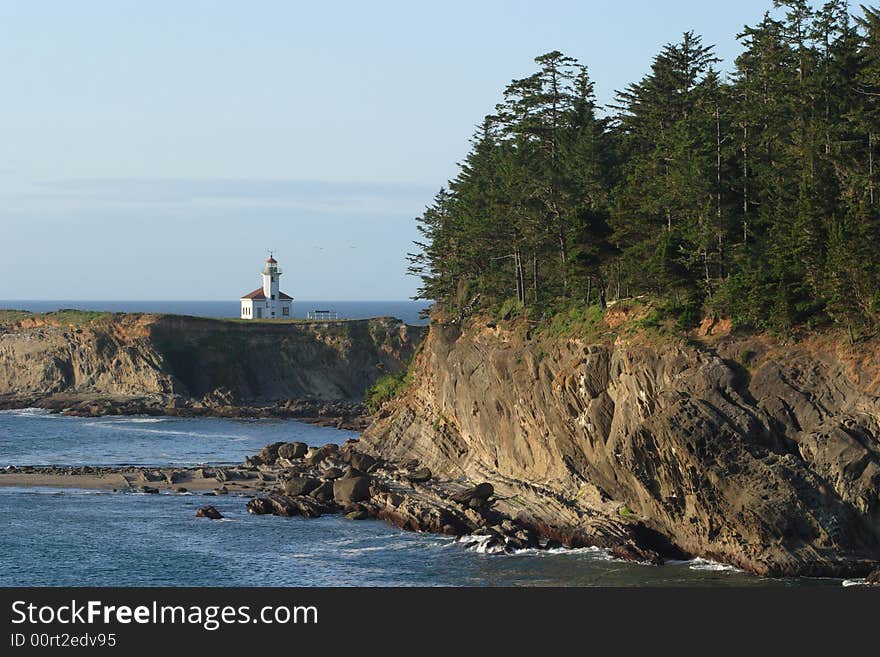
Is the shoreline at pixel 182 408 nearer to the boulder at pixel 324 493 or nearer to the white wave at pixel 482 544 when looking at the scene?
the boulder at pixel 324 493

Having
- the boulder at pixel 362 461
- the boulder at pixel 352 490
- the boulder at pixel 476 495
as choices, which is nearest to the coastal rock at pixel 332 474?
the boulder at pixel 362 461

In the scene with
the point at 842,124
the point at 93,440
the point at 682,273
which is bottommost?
the point at 93,440

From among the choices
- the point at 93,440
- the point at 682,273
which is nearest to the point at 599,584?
the point at 682,273

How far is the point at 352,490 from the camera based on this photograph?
69.2 m

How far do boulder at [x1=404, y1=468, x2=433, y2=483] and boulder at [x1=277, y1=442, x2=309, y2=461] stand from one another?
15416mm

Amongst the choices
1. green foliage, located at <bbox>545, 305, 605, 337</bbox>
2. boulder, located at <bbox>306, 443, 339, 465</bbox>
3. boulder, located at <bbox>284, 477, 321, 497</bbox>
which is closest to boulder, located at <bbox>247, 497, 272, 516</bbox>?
boulder, located at <bbox>284, 477, 321, 497</bbox>

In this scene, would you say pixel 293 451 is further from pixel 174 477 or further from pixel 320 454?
pixel 174 477

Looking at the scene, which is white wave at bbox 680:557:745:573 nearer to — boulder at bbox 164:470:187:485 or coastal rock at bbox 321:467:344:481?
coastal rock at bbox 321:467:344:481

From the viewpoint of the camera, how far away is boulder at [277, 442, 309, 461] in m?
88.0

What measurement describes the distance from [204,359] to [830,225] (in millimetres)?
100181

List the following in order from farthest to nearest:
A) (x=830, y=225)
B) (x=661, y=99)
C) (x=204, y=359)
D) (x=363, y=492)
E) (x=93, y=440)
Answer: (x=204, y=359)
(x=93, y=440)
(x=661, y=99)
(x=363, y=492)
(x=830, y=225)

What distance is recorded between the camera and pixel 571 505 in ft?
194

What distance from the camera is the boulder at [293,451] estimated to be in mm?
88000

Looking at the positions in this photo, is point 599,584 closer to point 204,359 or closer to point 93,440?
point 93,440
